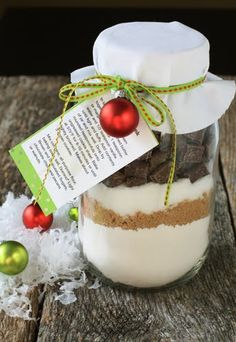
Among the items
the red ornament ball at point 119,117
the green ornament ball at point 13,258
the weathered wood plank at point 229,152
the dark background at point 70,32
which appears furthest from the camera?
the dark background at point 70,32

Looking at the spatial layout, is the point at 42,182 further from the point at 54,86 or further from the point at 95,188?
the point at 54,86

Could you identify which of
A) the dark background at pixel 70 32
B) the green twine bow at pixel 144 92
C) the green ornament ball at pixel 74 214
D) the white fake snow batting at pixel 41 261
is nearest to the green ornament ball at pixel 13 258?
the white fake snow batting at pixel 41 261

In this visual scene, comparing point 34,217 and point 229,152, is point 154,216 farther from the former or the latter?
point 229,152

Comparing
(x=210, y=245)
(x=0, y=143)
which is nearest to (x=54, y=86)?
(x=0, y=143)

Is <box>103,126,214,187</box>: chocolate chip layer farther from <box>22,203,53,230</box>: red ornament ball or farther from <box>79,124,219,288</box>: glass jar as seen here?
<box>22,203,53,230</box>: red ornament ball

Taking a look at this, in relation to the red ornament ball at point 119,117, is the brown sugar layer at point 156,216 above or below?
below

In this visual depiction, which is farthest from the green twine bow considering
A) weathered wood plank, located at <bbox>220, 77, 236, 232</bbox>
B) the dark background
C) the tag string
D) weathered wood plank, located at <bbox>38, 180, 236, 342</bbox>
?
the dark background

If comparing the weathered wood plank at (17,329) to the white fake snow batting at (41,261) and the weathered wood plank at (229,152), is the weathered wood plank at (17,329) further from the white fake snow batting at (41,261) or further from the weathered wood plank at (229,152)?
the weathered wood plank at (229,152)

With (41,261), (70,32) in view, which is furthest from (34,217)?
(70,32)
